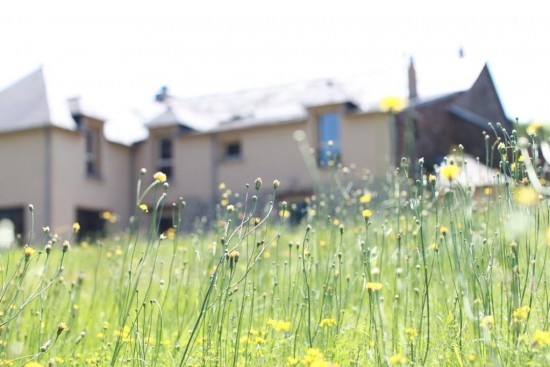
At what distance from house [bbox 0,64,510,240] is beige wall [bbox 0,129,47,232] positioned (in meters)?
0.02

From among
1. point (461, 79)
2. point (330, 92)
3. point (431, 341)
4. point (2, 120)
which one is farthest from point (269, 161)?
point (431, 341)

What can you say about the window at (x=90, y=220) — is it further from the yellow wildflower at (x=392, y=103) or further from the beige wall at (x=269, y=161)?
the yellow wildflower at (x=392, y=103)

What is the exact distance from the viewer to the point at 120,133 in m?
19.0

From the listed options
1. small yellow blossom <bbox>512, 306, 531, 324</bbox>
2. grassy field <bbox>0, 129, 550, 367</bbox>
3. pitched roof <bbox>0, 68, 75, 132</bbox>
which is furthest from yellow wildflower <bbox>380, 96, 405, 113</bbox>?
pitched roof <bbox>0, 68, 75, 132</bbox>

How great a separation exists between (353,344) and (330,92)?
14940mm

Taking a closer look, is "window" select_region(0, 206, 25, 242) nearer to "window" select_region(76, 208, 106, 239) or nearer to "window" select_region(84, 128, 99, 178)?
"window" select_region(76, 208, 106, 239)

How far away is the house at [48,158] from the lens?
1708cm

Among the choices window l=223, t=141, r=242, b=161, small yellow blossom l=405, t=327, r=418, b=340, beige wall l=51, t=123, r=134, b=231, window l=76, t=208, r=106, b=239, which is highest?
window l=223, t=141, r=242, b=161

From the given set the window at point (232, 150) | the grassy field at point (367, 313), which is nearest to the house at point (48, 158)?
the window at point (232, 150)

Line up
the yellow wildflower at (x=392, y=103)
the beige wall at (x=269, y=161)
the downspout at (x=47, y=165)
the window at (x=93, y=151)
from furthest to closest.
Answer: the window at (x=93, y=151), the beige wall at (x=269, y=161), the downspout at (x=47, y=165), the yellow wildflower at (x=392, y=103)

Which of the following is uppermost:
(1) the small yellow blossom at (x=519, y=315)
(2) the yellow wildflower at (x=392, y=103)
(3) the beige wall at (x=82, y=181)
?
(3) the beige wall at (x=82, y=181)

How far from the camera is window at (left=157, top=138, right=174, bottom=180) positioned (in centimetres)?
1945

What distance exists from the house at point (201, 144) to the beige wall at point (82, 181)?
24 millimetres

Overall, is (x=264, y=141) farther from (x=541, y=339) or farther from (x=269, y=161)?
(x=541, y=339)
